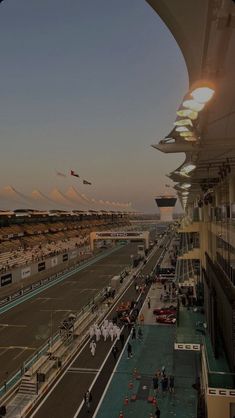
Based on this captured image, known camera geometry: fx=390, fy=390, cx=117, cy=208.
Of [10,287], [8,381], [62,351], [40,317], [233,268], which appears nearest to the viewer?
[233,268]

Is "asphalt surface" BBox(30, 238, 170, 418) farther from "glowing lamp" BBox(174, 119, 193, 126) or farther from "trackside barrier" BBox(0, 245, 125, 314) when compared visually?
"trackside barrier" BBox(0, 245, 125, 314)

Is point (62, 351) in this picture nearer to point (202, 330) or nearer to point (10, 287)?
point (202, 330)

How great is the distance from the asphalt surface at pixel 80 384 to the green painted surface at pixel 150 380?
1.80ft

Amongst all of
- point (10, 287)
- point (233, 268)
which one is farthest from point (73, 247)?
point (233, 268)

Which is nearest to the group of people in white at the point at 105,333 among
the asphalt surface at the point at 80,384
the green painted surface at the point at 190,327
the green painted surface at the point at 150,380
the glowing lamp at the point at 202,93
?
the asphalt surface at the point at 80,384

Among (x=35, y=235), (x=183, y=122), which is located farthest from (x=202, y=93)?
(x=35, y=235)

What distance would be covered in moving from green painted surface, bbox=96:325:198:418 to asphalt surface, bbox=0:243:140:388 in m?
5.40

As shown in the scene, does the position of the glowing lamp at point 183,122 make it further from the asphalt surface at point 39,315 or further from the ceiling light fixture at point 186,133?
the asphalt surface at point 39,315

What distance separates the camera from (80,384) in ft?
58.0

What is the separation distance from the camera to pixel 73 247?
67.8m

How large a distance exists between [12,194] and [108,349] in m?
49.5

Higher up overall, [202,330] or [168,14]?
[168,14]

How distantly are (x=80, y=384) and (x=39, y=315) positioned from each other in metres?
13.5

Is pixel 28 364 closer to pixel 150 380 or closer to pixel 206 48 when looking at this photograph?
pixel 150 380
